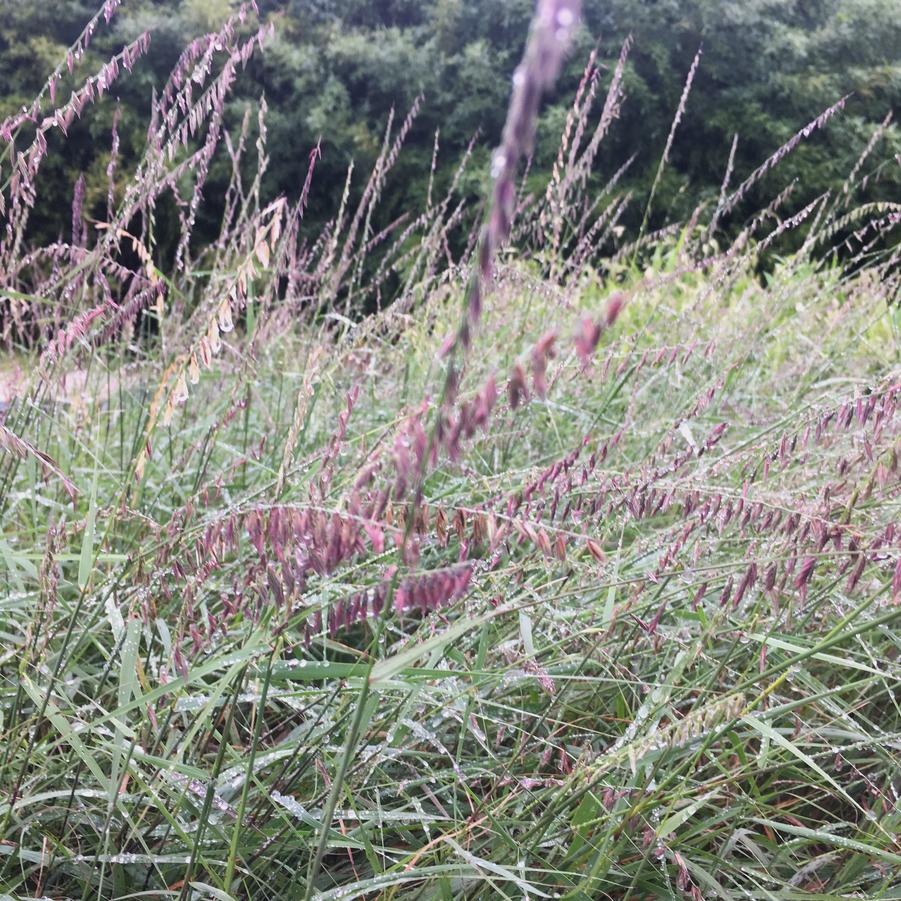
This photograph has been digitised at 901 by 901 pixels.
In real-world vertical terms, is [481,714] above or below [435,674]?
below

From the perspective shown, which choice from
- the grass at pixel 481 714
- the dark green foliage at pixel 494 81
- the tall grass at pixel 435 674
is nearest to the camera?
the tall grass at pixel 435 674

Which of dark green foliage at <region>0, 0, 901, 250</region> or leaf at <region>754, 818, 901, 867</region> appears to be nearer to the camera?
leaf at <region>754, 818, 901, 867</region>

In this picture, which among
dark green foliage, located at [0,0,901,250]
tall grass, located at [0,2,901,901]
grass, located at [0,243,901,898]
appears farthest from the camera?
dark green foliage, located at [0,0,901,250]

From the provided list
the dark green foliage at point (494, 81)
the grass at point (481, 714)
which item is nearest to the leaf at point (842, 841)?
the grass at point (481, 714)

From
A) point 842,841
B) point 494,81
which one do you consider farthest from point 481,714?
point 494,81

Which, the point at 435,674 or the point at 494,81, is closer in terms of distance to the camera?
the point at 435,674

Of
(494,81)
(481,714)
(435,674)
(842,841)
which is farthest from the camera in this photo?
(494,81)

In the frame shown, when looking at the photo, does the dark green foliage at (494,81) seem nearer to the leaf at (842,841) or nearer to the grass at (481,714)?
the grass at (481,714)

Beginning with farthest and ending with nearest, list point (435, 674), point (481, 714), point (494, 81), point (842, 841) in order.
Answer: point (494, 81) → point (481, 714) → point (842, 841) → point (435, 674)

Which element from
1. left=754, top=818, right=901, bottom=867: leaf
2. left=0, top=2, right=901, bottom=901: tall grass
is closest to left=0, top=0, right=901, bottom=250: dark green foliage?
left=0, top=2, right=901, bottom=901: tall grass

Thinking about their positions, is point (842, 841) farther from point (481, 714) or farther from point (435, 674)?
point (435, 674)

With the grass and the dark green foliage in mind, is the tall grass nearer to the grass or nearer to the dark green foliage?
the grass

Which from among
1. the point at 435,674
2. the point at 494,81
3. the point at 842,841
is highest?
the point at 435,674

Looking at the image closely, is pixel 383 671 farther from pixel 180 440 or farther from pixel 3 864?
pixel 180 440
